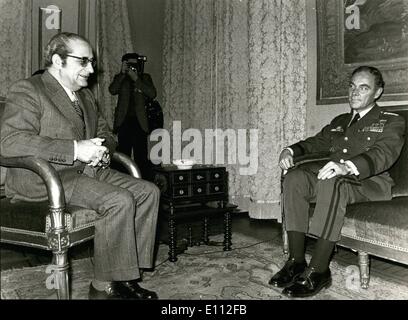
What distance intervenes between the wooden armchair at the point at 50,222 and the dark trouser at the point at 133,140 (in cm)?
255

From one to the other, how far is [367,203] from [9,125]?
1.98 meters

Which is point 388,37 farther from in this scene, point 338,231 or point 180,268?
point 180,268

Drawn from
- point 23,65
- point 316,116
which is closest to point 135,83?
point 23,65

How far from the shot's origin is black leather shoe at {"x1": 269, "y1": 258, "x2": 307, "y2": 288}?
2340 millimetres

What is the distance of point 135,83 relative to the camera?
446 centimetres

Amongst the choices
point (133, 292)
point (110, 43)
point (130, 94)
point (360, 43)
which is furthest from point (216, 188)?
point (110, 43)

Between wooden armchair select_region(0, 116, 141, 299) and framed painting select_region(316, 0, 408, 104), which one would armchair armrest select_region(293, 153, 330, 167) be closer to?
framed painting select_region(316, 0, 408, 104)

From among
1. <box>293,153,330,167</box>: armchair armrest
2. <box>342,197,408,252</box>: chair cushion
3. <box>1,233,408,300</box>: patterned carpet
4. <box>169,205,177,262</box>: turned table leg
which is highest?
<box>293,153,330,167</box>: armchair armrest

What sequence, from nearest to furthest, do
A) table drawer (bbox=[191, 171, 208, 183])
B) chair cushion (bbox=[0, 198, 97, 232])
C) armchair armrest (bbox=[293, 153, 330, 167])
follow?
chair cushion (bbox=[0, 198, 97, 232]), armchair armrest (bbox=[293, 153, 330, 167]), table drawer (bbox=[191, 171, 208, 183])

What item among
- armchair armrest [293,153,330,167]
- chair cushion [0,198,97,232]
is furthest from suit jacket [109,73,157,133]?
chair cushion [0,198,97,232]

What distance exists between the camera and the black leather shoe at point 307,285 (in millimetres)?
2162

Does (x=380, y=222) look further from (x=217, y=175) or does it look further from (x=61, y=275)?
(x=61, y=275)

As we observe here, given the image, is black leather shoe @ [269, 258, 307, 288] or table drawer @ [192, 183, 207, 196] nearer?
black leather shoe @ [269, 258, 307, 288]

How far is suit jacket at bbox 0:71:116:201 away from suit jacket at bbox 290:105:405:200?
1464mm
